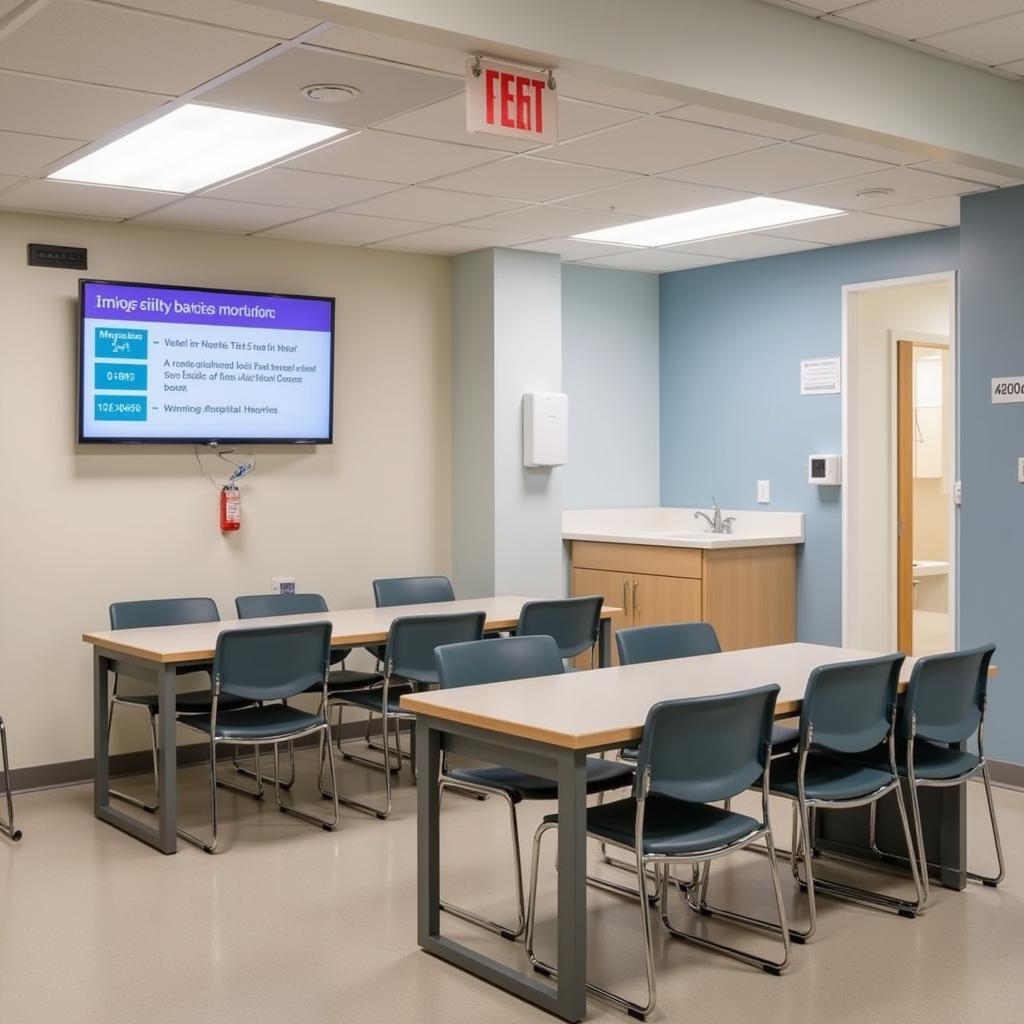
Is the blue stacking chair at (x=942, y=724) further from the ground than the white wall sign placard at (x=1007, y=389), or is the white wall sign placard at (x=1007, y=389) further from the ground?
the white wall sign placard at (x=1007, y=389)

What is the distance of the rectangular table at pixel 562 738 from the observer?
3242 millimetres

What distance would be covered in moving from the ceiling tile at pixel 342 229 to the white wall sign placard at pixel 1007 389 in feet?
9.34

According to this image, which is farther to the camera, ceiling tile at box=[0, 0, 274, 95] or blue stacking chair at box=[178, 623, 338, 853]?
blue stacking chair at box=[178, 623, 338, 853]

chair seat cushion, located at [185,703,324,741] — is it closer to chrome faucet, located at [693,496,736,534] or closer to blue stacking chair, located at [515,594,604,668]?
blue stacking chair, located at [515,594,604,668]

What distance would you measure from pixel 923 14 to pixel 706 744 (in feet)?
8.09

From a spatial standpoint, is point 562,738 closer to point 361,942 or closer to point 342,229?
point 361,942

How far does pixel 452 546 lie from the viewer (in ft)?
24.0

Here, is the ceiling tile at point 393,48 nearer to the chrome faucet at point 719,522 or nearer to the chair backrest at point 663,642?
the chair backrest at point 663,642

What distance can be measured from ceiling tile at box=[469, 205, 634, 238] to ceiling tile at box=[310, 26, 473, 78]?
2.11 meters

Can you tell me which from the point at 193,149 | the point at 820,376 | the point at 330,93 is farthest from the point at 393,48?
the point at 820,376

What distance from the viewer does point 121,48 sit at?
3572 millimetres

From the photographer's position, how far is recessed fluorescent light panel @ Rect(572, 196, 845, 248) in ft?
20.1

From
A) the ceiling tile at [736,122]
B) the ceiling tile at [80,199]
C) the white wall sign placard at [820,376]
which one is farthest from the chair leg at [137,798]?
the white wall sign placard at [820,376]

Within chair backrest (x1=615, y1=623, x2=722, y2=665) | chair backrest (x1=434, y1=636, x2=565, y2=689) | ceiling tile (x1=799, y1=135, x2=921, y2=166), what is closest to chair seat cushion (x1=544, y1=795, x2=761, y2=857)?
chair backrest (x1=434, y1=636, x2=565, y2=689)
